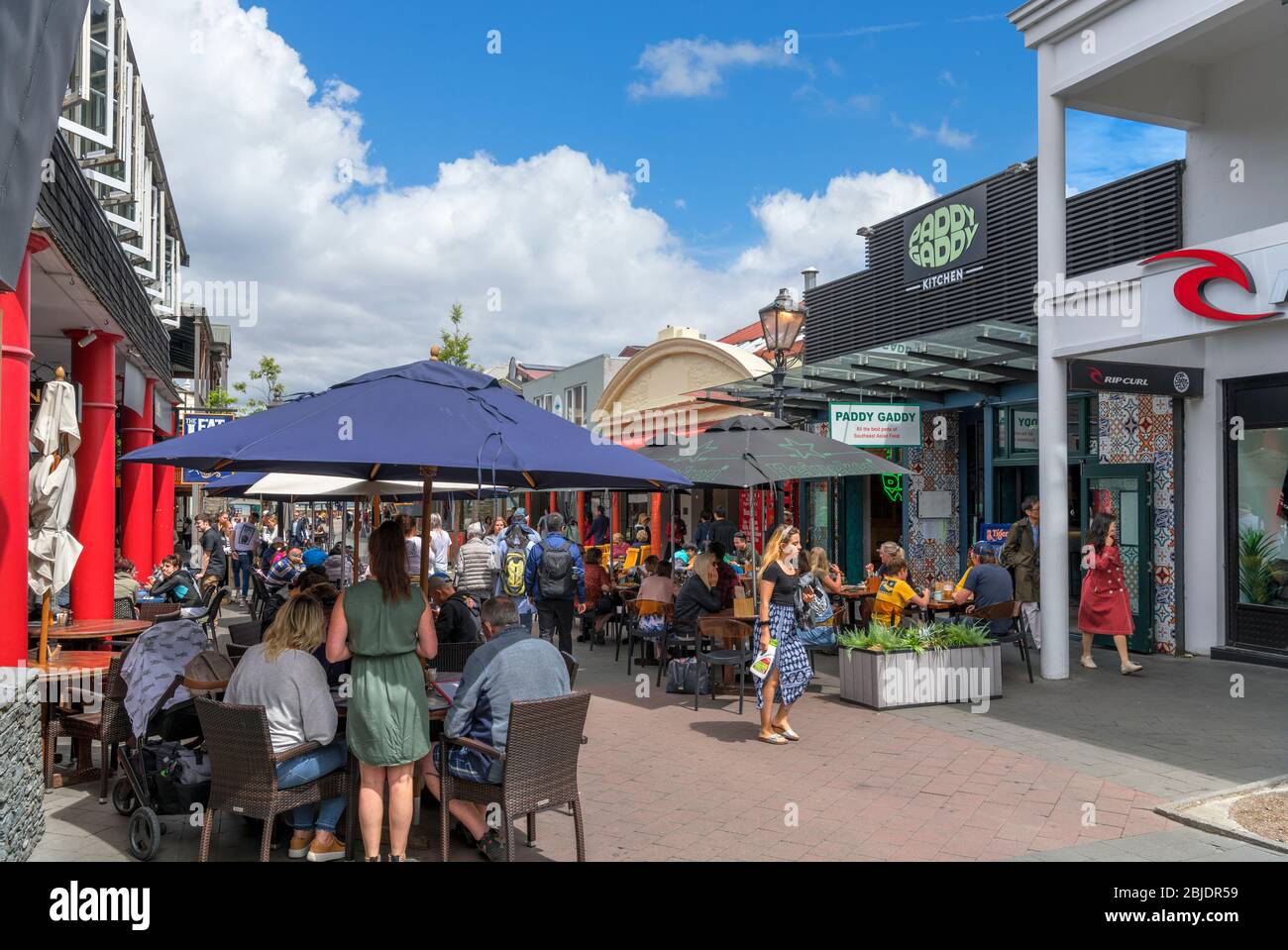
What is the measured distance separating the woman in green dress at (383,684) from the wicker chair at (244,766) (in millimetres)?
350

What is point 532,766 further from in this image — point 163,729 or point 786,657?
point 786,657

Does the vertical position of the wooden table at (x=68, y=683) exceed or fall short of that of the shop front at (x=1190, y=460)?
it falls short

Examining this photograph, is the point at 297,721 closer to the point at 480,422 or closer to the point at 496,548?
the point at 480,422

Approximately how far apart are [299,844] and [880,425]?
10022 mm

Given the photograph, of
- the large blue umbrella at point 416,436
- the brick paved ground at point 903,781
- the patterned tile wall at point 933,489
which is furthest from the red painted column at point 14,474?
the patterned tile wall at point 933,489

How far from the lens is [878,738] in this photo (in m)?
7.57

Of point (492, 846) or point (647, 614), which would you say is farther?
point (647, 614)

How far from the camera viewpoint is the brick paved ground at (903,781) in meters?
5.17

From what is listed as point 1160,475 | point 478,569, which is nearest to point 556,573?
point 478,569

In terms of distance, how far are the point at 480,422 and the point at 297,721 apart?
5.55 ft

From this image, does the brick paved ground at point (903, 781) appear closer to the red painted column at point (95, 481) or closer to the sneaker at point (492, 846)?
the sneaker at point (492, 846)

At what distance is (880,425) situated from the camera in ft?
43.3

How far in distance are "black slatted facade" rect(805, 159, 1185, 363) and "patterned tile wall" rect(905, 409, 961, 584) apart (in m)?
1.71
